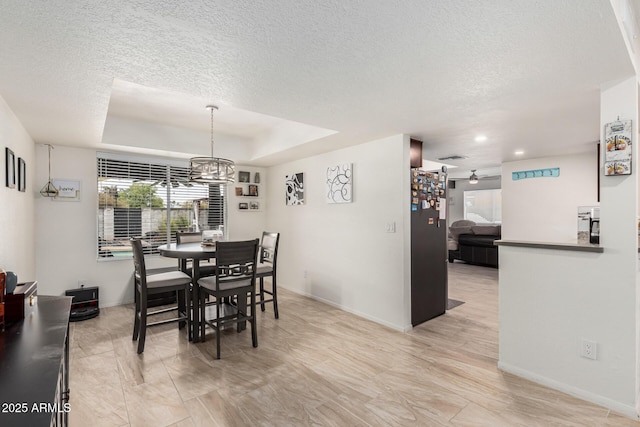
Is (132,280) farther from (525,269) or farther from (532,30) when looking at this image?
(532,30)

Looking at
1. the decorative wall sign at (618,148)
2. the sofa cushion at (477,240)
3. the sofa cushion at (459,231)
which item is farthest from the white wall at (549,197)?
the decorative wall sign at (618,148)

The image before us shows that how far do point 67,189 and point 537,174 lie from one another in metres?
6.99

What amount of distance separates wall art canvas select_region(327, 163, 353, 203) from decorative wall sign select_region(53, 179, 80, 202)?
3348 millimetres

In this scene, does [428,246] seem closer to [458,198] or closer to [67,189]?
[67,189]

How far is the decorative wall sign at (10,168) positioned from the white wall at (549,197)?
653 cm

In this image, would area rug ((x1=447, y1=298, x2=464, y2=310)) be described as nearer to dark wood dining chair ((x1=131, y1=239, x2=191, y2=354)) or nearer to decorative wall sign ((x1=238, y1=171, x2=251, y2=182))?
dark wood dining chair ((x1=131, y1=239, x2=191, y2=354))

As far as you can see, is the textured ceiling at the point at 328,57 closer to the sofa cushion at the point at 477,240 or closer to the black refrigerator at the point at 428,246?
the black refrigerator at the point at 428,246

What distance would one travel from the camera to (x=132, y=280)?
4.40 metres

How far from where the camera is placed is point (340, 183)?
4.12 meters

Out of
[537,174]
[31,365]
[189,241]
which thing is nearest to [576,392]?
[31,365]

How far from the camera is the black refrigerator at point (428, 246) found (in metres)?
3.52

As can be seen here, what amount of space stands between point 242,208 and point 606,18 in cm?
489

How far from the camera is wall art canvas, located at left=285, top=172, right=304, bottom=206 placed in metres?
4.84

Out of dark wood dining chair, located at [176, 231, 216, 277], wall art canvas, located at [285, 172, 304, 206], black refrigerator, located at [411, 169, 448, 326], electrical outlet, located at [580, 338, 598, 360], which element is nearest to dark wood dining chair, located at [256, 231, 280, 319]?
dark wood dining chair, located at [176, 231, 216, 277]
